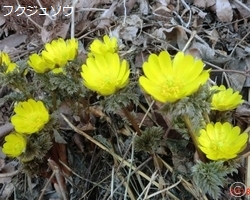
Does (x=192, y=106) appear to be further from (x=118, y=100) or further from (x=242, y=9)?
(x=242, y=9)

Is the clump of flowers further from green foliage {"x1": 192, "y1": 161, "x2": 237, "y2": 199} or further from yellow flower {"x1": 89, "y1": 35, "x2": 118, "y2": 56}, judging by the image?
green foliage {"x1": 192, "y1": 161, "x2": 237, "y2": 199}

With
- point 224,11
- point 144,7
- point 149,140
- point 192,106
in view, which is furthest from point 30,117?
point 224,11

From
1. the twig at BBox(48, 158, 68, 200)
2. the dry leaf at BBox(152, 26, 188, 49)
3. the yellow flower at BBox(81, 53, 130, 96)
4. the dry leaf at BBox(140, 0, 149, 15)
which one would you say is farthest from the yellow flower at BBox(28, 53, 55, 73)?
the dry leaf at BBox(140, 0, 149, 15)

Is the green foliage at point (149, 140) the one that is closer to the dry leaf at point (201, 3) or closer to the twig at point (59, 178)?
the twig at point (59, 178)

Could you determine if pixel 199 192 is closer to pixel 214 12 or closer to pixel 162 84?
pixel 162 84

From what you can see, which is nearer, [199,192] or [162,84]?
[162,84]

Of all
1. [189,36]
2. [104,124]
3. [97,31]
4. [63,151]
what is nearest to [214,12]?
[189,36]

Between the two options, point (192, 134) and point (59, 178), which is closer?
point (192, 134)
